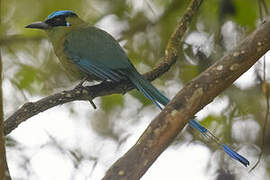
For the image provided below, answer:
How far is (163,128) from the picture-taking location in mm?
1937

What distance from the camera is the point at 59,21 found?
3973 mm

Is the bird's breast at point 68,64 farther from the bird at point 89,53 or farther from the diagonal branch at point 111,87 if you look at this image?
the diagonal branch at point 111,87

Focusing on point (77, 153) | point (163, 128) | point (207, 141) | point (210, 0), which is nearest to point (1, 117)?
point (163, 128)

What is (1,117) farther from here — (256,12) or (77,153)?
(256,12)

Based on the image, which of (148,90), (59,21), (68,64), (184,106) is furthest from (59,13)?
(184,106)

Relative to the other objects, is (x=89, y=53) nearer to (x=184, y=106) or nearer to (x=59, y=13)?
(x=59, y=13)

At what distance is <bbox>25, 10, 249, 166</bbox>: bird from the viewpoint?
326cm

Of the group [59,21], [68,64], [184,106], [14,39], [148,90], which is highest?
[14,39]

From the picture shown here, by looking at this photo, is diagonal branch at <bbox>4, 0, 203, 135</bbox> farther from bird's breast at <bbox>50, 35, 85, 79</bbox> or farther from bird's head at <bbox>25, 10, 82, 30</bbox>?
bird's head at <bbox>25, 10, 82, 30</bbox>

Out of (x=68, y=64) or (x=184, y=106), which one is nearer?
(x=184, y=106)

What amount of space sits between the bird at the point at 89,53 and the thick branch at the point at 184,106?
957 millimetres

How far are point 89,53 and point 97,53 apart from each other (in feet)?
0.22

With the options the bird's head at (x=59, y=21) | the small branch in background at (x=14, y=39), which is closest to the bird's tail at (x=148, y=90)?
the bird's head at (x=59, y=21)

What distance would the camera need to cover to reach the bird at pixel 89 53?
3259 millimetres
